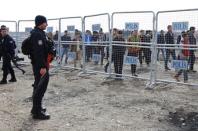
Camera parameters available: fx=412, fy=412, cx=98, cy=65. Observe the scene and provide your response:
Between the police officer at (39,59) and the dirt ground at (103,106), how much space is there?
32 centimetres

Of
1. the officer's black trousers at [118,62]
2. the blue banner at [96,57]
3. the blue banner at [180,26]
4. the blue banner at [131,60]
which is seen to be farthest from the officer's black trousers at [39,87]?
the blue banner at [96,57]

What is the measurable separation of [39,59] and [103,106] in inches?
98.6

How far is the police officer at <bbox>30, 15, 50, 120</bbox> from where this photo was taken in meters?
8.50

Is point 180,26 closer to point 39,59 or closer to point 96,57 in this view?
point 96,57

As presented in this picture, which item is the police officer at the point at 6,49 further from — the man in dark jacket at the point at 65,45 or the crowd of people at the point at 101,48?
the man in dark jacket at the point at 65,45

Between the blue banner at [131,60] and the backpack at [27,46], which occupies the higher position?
the backpack at [27,46]

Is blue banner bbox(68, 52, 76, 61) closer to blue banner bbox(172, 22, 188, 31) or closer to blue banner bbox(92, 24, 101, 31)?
blue banner bbox(92, 24, 101, 31)

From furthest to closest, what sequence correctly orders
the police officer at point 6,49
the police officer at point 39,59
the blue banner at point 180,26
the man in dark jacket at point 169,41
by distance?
the police officer at point 6,49, the man in dark jacket at point 169,41, the blue banner at point 180,26, the police officer at point 39,59

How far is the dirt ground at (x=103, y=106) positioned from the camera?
8.51 metres

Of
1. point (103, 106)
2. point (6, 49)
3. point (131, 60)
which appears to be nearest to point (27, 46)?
point (103, 106)

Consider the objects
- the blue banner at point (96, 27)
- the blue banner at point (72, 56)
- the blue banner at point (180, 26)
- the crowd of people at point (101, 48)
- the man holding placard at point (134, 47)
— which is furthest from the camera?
the blue banner at point (72, 56)

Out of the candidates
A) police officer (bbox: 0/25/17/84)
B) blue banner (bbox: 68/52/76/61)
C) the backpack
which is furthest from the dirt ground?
blue banner (bbox: 68/52/76/61)

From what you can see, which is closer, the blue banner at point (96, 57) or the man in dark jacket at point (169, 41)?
the man in dark jacket at point (169, 41)

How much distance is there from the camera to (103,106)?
405 inches
